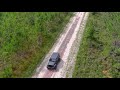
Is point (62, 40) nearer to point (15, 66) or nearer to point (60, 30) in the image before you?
point (60, 30)

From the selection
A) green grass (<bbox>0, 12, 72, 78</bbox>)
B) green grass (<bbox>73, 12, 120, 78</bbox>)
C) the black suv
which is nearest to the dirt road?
the black suv

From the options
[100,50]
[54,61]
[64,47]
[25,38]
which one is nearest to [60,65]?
[54,61]

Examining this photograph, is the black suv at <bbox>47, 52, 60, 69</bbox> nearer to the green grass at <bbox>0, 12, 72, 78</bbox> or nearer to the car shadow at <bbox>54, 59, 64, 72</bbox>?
the car shadow at <bbox>54, 59, 64, 72</bbox>

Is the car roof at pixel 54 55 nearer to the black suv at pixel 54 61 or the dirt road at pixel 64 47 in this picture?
the black suv at pixel 54 61
